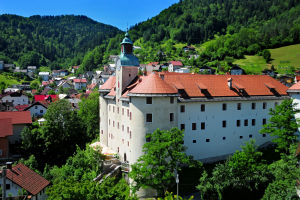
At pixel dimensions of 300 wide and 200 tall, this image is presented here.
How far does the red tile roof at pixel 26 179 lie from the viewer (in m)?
39.7

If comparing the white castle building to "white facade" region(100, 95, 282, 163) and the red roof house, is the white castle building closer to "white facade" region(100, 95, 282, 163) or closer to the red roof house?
"white facade" region(100, 95, 282, 163)

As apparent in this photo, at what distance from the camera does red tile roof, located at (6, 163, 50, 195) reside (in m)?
39.7

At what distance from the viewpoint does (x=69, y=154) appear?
61688 millimetres

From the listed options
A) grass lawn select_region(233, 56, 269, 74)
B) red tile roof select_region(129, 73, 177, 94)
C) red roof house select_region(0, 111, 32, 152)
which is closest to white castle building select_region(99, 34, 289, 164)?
red tile roof select_region(129, 73, 177, 94)

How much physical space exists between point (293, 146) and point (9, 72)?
19106cm

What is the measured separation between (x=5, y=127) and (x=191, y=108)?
42.8 metres

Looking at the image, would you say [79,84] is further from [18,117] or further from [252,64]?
[18,117]

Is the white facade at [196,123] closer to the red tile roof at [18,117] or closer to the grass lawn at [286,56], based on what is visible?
the red tile roof at [18,117]

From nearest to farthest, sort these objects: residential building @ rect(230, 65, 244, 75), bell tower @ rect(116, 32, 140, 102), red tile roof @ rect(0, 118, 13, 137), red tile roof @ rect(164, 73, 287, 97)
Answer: red tile roof @ rect(164, 73, 287, 97) < bell tower @ rect(116, 32, 140, 102) < red tile roof @ rect(0, 118, 13, 137) < residential building @ rect(230, 65, 244, 75)

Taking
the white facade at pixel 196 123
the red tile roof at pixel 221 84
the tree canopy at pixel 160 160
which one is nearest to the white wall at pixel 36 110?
the white facade at pixel 196 123

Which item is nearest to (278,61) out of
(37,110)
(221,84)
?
(221,84)

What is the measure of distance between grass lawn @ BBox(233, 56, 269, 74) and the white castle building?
8052cm

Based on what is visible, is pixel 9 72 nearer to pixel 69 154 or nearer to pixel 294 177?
pixel 69 154

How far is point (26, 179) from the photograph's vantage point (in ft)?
136
